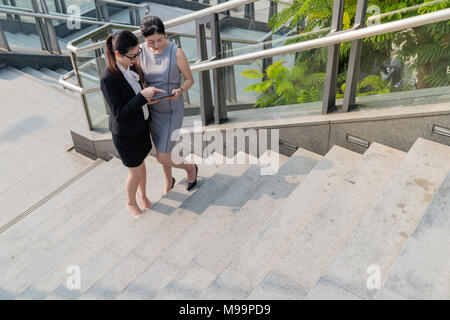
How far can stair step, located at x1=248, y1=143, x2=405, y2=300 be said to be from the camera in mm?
2324

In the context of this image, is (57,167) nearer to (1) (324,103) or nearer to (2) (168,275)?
(2) (168,275)

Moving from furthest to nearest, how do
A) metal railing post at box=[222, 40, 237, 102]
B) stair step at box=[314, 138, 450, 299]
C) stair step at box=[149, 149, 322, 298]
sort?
metal railing post at box=[222, 40, 237, 102], stair step at box=[149, 149, 322, 298], stair step at box=[314, 138, 450, 299]

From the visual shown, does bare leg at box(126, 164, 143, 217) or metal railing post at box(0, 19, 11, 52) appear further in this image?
metal railing post at box(0, 19, 11, 52)

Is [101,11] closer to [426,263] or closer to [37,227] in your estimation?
[37,227]

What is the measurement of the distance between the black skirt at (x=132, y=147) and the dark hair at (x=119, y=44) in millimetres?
540

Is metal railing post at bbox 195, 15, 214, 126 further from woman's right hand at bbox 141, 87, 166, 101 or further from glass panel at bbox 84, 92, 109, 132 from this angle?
glass panel at bbox 84, 92, 109, 132

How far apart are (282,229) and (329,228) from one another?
31 cm

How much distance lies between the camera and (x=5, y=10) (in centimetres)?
680

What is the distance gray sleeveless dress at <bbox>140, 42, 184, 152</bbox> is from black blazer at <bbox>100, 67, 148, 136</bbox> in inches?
8.7

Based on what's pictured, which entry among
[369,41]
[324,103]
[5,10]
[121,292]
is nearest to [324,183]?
[324,103]

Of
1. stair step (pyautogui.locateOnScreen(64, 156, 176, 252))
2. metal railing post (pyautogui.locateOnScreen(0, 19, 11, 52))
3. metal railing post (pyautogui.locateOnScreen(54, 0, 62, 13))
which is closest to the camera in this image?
stair step (pyautogui.locateOnScreen(64, 156, 176, 252))

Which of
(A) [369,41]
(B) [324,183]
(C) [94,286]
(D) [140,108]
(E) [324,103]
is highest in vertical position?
(A) [369,41]

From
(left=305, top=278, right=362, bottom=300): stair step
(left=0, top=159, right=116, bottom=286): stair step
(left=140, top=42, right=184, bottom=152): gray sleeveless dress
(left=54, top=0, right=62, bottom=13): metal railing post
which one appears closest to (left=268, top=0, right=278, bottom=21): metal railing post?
(left=140, top=42, right=184, bottom=152): gray sleeveless dress
